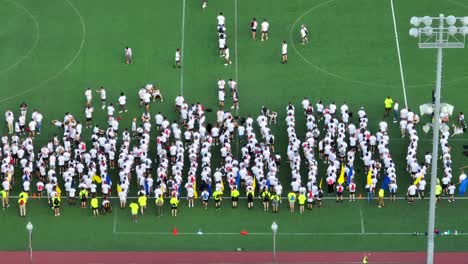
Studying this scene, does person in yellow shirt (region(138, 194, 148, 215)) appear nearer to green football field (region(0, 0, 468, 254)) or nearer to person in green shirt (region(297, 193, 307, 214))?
green football field (region(0, 0, 468, 254))

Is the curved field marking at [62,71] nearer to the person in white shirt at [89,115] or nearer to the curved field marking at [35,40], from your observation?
the curved field marking at [35,40]

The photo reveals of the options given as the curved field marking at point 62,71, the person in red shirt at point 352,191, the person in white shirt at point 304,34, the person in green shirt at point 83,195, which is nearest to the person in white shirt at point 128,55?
the curved field marking at point 62,71

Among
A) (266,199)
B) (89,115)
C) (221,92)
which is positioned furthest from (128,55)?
(266,199)

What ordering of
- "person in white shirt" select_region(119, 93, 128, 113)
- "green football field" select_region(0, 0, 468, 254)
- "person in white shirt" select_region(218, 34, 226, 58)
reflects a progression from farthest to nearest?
"person in white shirt" select_region(218, 34, 226, 58), "person in white shirt" select_region(119, 93, 128, 113), "green football field" select_region(0, 0, 468, 254)

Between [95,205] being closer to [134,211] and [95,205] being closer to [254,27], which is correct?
[134,211]

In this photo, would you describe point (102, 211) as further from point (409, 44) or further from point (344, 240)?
point (409, 44)

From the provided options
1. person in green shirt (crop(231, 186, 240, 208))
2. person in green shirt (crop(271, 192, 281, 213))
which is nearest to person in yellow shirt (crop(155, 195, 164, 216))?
person in green shirt (crop(231, 186, 240, 208))
